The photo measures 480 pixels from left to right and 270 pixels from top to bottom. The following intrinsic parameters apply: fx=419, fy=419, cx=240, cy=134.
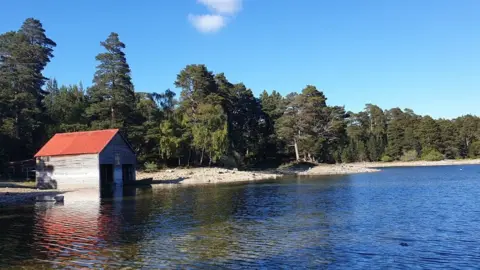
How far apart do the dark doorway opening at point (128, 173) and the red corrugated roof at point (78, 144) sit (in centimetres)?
509

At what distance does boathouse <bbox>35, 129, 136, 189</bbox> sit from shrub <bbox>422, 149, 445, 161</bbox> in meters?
80.5

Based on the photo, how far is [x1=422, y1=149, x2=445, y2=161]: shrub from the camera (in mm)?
104094

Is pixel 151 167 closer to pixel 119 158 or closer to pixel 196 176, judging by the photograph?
pixel 196 176

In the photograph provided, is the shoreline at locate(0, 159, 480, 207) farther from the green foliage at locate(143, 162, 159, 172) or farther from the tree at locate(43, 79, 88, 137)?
the tree at locate(43, 79, 88, 137)

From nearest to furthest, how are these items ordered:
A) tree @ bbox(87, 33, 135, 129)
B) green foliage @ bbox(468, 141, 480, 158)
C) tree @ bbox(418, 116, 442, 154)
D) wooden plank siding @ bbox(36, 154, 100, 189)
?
wooden plank siding @ bbox(36, 154, 100, 189)
tree @ bbox(87, 33, 135, 129)
green foliage @ bbox(468, 141, 480, 158)
tree @ bbox(418, 116, 442, 154)

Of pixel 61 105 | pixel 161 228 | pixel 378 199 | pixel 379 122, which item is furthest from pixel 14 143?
pixel 379 122

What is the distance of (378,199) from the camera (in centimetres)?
3089

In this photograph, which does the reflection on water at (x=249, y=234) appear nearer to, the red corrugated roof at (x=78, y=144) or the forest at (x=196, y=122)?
the red corrugated roof at (x=78, y=144)

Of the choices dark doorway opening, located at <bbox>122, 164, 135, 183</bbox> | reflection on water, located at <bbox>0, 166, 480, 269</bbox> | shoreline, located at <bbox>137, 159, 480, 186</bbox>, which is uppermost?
dark doorway opening, located at <bbox>122, 164, 135, 183</bbox>

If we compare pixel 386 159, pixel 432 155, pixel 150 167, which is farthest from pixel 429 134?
pixel 150 167

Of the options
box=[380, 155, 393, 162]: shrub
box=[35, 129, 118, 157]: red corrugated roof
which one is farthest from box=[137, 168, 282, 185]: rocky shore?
box=[380, 155, 393, 162]: shrub

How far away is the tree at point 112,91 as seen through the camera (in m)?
60.4

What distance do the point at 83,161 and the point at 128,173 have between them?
23.8 feet

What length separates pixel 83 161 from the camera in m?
47.0
